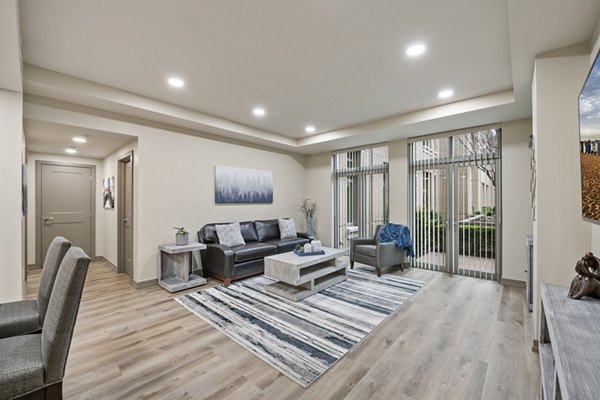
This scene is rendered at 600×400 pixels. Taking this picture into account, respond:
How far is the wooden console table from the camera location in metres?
0.88

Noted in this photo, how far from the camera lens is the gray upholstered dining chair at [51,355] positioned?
1.16 meters

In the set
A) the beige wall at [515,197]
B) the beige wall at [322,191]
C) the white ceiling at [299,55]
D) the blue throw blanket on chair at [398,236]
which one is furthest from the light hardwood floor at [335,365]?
the beige wall at [322,191]

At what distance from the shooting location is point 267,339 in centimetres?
247

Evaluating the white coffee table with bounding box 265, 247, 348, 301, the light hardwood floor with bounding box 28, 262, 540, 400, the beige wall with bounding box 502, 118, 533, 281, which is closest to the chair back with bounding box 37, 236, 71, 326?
the light hardwood floor with bounding box 28, 262, 540, 400

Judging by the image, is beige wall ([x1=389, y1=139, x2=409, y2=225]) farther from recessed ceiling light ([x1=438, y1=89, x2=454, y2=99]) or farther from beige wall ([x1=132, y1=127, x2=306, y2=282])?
beige wall ([x1=132, y1=127, x2=306, y2=282])

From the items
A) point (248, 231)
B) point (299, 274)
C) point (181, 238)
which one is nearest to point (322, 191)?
Answer: point (248, 231)

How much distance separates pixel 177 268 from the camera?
4.20 meters

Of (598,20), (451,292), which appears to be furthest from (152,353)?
(598,20)

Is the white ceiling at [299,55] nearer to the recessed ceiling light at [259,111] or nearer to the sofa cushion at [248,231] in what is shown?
the recessed ceiling light at [259,111]

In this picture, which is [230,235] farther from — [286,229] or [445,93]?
[445,93]

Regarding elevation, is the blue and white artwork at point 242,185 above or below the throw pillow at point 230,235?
above

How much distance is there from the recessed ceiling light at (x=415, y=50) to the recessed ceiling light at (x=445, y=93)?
109 centimetres

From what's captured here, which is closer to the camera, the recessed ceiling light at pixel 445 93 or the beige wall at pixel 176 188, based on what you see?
the recessed ceiling light at pixel 445 93

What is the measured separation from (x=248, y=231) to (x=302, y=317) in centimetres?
258
